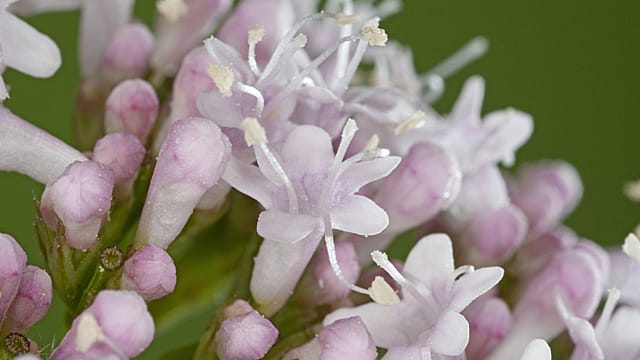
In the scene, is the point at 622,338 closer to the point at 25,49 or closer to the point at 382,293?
the point at 382,293

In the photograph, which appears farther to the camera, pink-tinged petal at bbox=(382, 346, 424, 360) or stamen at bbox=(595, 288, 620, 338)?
stamen at bbox=(595, 288, 620, 338)

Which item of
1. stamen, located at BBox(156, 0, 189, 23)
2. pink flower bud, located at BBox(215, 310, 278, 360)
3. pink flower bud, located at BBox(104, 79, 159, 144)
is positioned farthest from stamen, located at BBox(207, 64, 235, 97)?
stamen, located at BBox(156, 0, 189, 23)

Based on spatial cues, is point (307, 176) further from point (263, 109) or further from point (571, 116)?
point (571, 116)

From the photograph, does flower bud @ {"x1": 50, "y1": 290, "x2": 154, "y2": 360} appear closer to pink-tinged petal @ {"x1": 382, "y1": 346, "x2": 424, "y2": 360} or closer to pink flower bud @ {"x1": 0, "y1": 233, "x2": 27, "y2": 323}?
pink flower bud @ {"x1": 0, "y1": 233, "x2": 27, "y2": 323}

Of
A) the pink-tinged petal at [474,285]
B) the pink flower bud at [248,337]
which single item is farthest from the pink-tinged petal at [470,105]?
the pink flower bud at [248,337]

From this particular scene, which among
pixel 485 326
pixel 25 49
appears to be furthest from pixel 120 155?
pixel 485 326

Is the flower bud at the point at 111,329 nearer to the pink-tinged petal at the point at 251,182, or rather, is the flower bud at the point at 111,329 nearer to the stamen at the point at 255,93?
the pink-tinged petal at the point at 251,182

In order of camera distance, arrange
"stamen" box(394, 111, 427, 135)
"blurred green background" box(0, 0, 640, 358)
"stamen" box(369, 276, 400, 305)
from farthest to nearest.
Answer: "blurred green background" box(0, 0, 640, 358), "stamen" box(394, 111, 427, 135), "stamen" box(369, 276, 400, 305)
